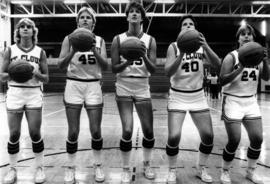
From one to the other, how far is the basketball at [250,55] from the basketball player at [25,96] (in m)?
2.05

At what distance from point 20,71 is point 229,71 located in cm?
214

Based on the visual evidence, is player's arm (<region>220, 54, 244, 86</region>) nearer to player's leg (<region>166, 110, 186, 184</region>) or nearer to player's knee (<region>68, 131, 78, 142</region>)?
player's leg (<region>166, 110, 186, 184</region>)

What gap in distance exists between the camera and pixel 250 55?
286 centimetres

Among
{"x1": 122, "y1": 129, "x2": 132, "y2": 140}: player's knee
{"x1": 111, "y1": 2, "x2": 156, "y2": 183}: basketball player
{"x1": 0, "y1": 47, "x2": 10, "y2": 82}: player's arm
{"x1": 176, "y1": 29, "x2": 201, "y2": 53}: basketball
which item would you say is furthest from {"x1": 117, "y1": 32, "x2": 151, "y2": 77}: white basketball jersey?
{"x1": 0, "y1": 47, "x2": 10, "y2": 82}: player's arm

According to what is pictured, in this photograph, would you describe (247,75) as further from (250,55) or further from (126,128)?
(126,128)

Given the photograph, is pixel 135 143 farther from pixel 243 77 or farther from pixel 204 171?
pixel 243 77

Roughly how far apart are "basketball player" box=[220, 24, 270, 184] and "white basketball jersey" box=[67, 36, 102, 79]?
4.42 ft

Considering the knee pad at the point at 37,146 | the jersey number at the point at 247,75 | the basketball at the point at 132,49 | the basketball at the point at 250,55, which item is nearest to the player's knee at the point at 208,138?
the jersey number at the point at 247,75

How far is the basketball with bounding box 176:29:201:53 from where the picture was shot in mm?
2842

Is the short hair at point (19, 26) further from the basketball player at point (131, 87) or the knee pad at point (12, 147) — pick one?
the knee pad at point (12, 147)

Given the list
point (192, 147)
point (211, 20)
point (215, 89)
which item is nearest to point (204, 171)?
point (192, 147)

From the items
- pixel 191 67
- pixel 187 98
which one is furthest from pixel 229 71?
pixel 187 98

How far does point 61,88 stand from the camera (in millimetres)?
21250

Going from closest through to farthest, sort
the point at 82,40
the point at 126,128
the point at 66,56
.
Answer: the point at 82,40 < the point at 66,56 < the point at 126,128
